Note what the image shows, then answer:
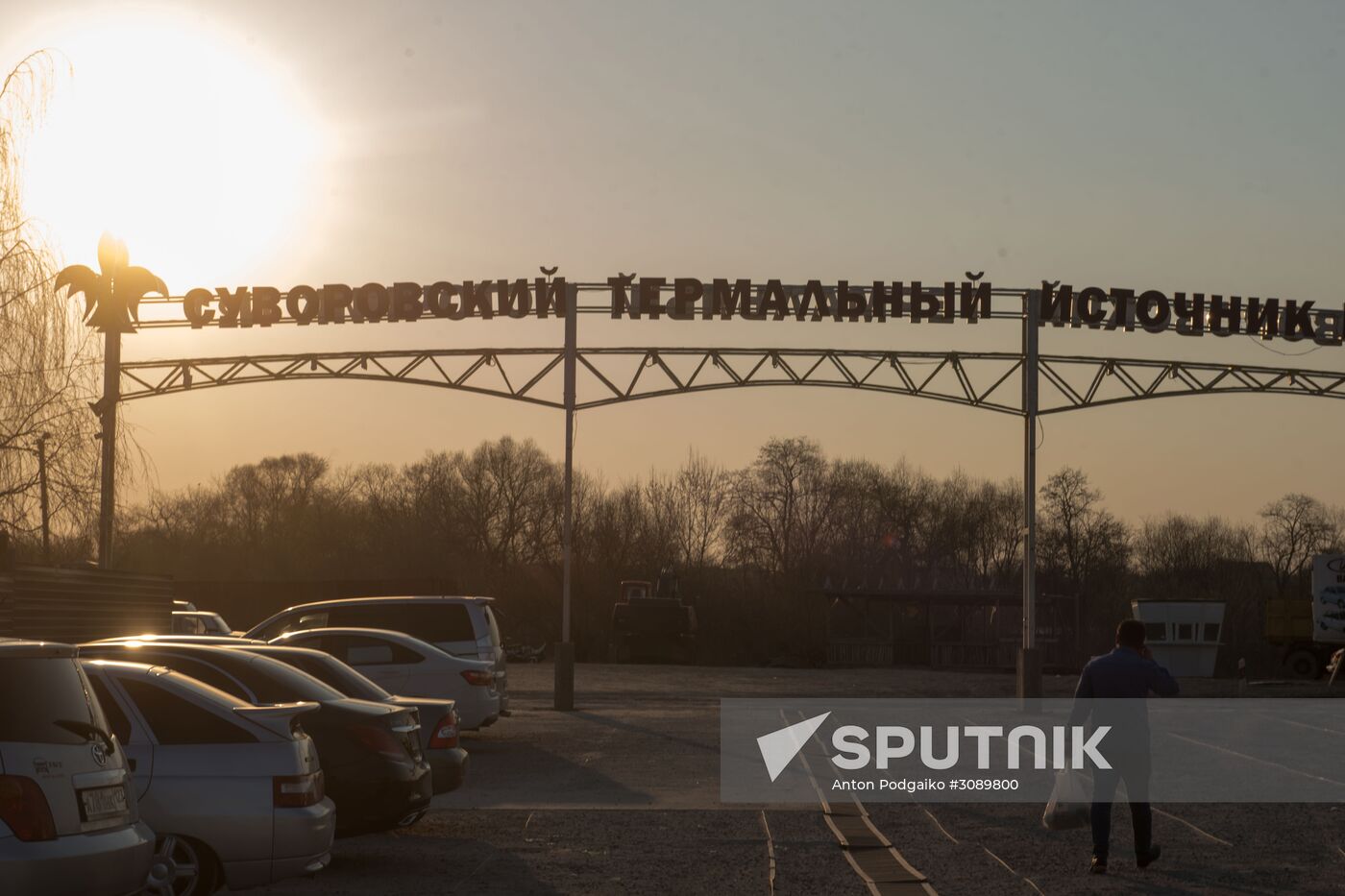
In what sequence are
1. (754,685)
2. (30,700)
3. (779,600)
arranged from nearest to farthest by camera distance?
1. (30,700)
2. (754,685)
3. (779,600)

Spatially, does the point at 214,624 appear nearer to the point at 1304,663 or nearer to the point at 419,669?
the point at 419,669

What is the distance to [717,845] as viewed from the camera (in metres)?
13.2

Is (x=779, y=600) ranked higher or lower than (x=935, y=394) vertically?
lower

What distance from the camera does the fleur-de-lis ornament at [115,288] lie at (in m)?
28.0

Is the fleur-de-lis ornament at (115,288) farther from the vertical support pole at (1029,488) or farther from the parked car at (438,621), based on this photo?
the vertical support pole at (1029,488)

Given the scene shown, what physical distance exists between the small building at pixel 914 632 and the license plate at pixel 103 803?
52.2 meters

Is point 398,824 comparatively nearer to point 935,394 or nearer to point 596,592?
point 935,394

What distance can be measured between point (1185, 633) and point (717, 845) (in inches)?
1560

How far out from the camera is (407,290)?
105 ft

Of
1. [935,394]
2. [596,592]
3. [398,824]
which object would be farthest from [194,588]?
[398,824]

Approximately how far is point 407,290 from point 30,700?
82.8ft

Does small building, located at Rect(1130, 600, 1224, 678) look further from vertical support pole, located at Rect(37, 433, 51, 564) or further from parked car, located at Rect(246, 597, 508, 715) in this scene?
vertical support pole, located at Rect(37, 433, 51, 564)

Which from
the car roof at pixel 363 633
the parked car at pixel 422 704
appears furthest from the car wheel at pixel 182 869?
the car roof at pixel 363 633

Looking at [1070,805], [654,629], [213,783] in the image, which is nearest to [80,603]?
[213,783]
